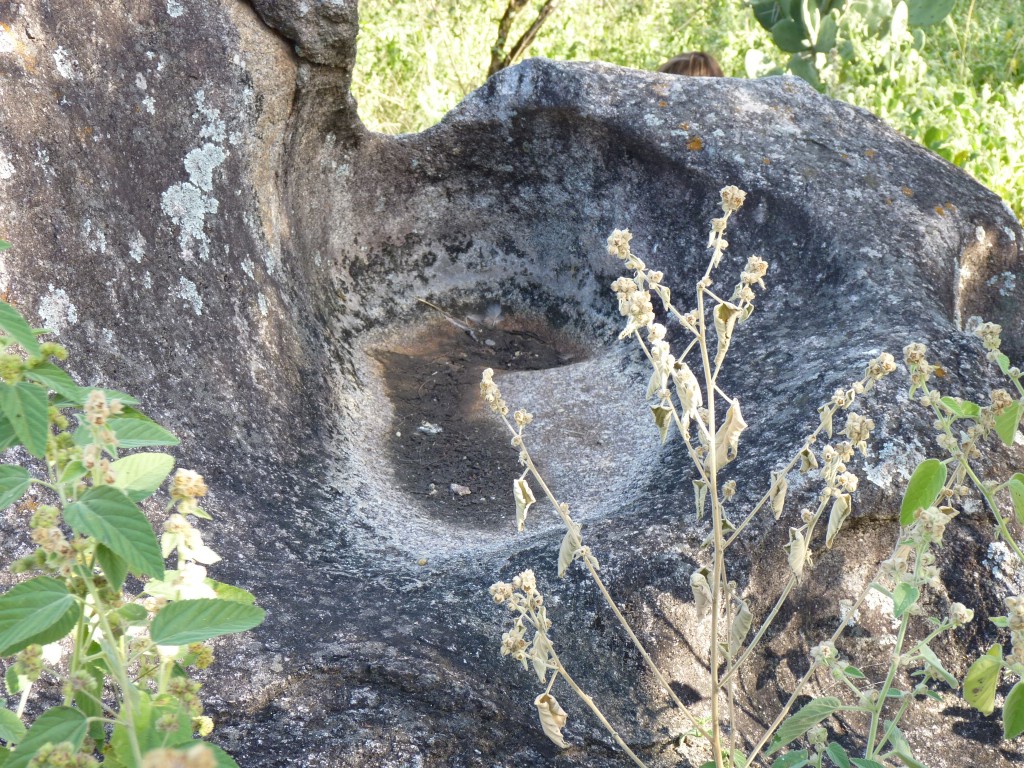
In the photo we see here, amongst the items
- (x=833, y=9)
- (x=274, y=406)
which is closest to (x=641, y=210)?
(x=274, y=406)

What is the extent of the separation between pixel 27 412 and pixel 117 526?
16 cm

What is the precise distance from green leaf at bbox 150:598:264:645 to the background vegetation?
3950 mm

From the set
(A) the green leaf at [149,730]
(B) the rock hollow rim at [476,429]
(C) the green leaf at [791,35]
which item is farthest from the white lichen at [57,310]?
(C) the green leaf at [791,35]

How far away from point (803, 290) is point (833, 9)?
2.81 m

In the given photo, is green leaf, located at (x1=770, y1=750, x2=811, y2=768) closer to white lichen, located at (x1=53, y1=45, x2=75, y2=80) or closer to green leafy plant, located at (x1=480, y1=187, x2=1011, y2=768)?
green leafy plant, located at (x1=480, y1=187, x2=1011, y2=768)

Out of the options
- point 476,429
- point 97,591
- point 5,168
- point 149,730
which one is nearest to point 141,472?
point 97,591

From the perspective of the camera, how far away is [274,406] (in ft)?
7.30

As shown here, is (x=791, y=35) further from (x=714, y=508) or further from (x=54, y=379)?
(x=54, y=379)

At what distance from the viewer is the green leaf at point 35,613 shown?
807mm

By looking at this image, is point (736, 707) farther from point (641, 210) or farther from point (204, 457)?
point (641, 210)

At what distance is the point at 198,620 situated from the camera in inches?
32.8

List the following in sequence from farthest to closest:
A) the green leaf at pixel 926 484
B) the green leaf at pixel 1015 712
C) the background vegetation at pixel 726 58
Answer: the background vegetation at pixel 726 58, the green leaf at pixel 926 484, the green leaf at pixel 1015 712

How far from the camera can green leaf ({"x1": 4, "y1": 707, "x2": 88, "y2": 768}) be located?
79 cm

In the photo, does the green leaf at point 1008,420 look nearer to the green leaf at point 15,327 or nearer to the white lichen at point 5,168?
the green leaf at point 15,327
